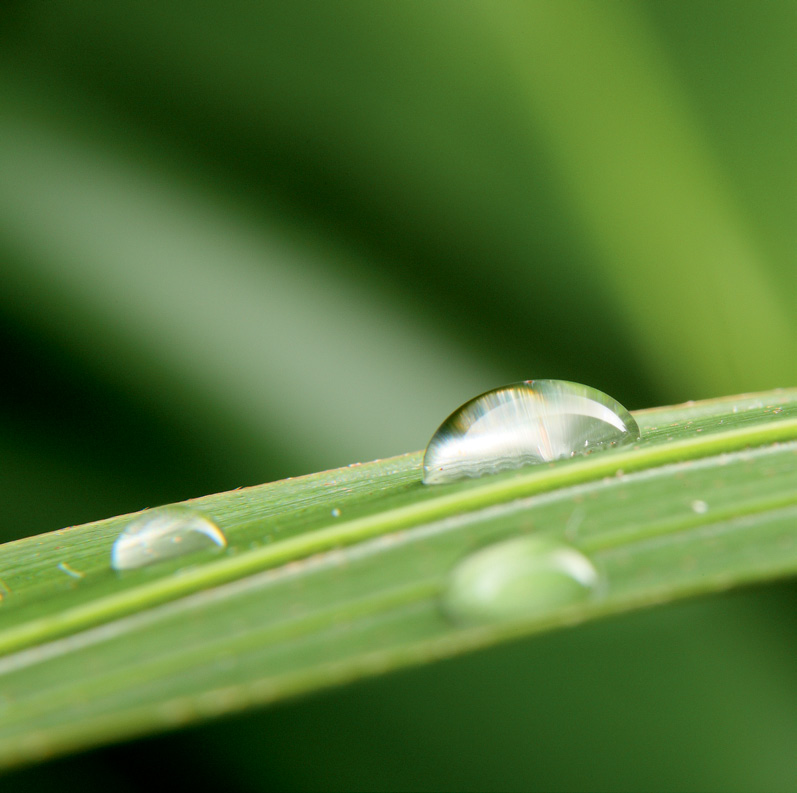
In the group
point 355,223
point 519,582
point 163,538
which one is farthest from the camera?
point 355,223

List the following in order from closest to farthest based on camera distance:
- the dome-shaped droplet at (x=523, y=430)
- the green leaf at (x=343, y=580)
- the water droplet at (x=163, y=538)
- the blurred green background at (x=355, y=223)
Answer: the green leaf at (x=343, y=580) < the water droplet at (x=163, y=538) < the dome-shaped droplet at (x=523, y=430) < the blurred green background at (x=355, y=223)

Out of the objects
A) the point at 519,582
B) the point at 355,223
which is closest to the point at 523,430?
the point at 519,582

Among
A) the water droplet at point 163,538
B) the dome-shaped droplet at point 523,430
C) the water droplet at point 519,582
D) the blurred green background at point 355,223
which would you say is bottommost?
the water droplet at point 519,582

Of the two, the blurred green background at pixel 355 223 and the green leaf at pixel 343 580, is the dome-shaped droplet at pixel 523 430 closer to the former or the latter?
the green leaf at pixel 343 580

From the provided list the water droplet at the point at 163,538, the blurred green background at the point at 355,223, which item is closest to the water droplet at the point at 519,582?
the water droplet at the point at 163,538

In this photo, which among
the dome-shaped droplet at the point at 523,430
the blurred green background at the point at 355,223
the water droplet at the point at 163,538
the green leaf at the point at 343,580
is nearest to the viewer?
the green leaf at the point at 343,580

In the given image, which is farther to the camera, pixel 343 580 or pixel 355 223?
pixel 355 223

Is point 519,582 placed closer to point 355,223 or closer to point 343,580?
point 343,580
